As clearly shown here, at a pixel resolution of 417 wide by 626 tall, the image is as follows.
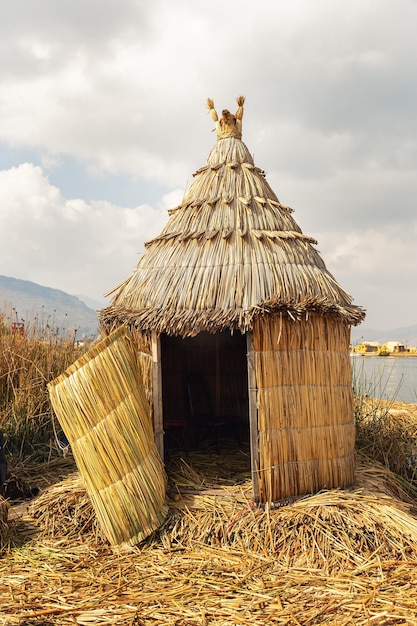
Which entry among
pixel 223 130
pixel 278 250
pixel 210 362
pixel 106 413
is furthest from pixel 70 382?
pixel 210 362

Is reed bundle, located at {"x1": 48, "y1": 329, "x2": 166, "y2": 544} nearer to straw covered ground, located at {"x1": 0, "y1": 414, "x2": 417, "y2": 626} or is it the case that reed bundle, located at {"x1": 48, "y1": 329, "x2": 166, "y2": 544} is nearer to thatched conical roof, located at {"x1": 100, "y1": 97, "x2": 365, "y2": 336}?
straw covered ground, located at {"x1": 0, "y1": 414, "x2": 417, "y2": 626}

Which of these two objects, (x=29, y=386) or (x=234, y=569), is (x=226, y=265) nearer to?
(x=234, y=569)

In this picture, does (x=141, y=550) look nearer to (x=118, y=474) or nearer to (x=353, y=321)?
(x=118, y=474)

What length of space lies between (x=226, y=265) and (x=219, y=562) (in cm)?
250

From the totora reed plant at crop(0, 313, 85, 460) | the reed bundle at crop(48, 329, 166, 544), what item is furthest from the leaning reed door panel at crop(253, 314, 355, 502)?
the totora reed plant at crop(0, 313, 85, 460)

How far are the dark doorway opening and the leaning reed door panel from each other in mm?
2591

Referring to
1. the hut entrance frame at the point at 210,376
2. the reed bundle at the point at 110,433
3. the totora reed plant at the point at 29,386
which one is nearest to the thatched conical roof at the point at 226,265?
the reed bundle at the point at 110,433

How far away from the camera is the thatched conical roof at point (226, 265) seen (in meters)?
5.03

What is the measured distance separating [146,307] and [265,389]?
1.36 metres

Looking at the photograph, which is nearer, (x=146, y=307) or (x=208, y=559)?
(x=208, y=559)

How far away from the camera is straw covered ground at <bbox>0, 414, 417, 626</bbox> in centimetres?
366

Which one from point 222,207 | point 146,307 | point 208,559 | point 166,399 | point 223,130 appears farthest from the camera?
point 166,399

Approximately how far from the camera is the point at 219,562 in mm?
4383

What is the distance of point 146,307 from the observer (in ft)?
17.7
